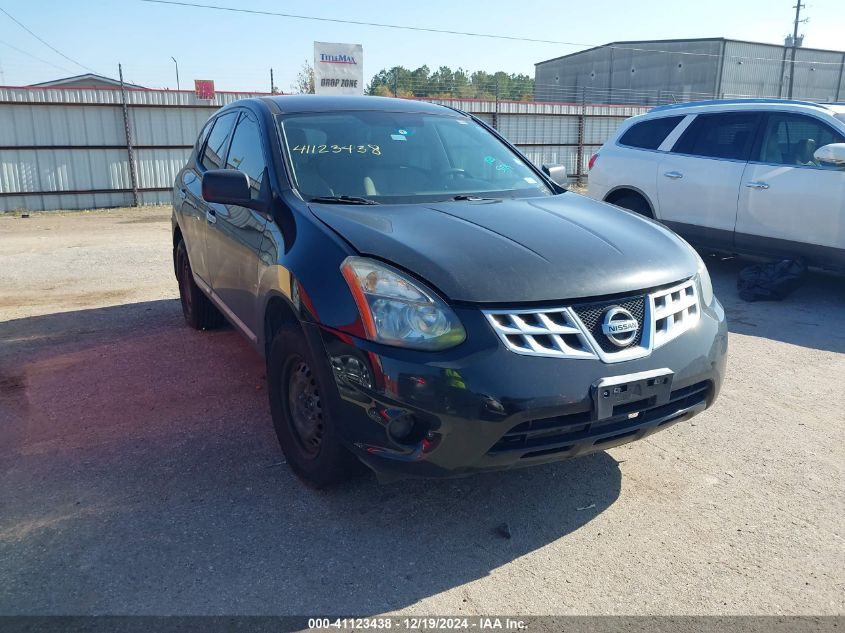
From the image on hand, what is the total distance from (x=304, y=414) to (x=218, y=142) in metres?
2.54

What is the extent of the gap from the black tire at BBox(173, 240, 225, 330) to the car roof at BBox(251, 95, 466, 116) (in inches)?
72.7

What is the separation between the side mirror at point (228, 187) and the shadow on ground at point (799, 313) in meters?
4.24

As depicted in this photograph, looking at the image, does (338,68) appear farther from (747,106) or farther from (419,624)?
(419,624)

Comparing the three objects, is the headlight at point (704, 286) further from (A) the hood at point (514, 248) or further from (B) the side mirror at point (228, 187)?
(B) the side mirror at point (228, 187)

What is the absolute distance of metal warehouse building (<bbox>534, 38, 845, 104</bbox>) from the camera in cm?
4041

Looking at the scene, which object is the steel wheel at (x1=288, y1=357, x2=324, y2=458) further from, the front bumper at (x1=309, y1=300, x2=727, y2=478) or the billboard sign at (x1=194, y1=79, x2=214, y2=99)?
the billboard sign at (x1=194, y1=79, x2=214, y2=99)

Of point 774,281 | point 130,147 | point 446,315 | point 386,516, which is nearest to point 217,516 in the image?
point 386,516

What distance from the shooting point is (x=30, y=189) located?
16.1 meters

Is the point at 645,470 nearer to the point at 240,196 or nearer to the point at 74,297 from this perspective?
the point at 240,196

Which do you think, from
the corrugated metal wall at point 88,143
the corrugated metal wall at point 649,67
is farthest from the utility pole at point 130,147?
the corrugated metal wall at point 649,67

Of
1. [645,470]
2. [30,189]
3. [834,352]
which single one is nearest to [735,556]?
[645,470]

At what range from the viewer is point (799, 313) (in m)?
6.36

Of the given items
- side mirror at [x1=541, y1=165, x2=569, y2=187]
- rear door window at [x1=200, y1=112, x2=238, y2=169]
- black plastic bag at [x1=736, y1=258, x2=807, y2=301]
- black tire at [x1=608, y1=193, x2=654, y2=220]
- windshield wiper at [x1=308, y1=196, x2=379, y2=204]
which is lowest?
black plastic bag at [x1=736, y1=258, x2=807, y2=301]

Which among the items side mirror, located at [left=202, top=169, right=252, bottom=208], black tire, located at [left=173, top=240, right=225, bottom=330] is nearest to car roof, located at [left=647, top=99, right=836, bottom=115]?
black tire, located at [left=173, top=240, right=225, bottom=330]
